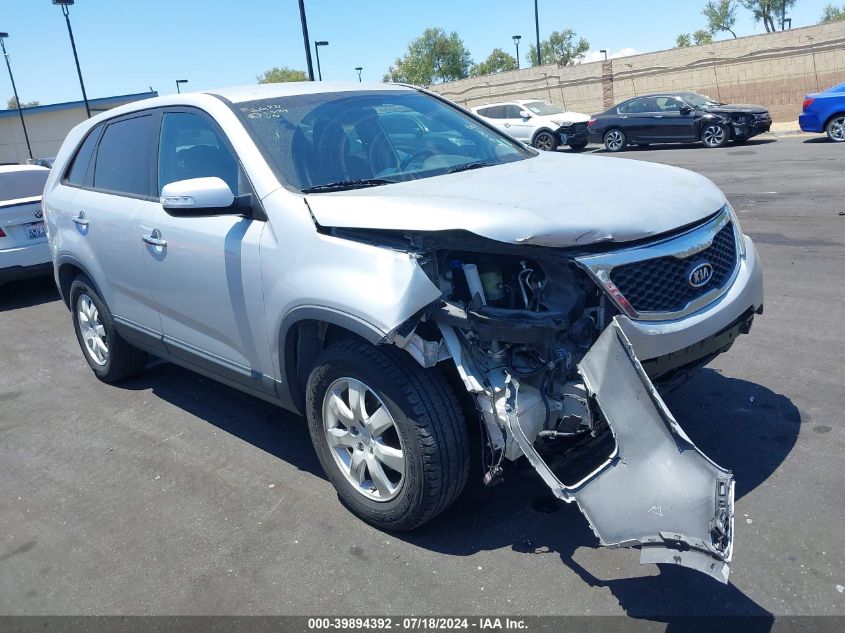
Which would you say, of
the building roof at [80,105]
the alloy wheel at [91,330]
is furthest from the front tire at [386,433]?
the building roof at [80,105]

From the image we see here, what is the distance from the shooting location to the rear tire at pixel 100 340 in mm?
5230

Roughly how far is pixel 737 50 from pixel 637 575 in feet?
95.3

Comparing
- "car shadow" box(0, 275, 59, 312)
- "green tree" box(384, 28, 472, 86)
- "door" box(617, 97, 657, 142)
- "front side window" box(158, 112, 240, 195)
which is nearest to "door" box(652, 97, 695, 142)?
"door" box(617, 97, 657, 142)

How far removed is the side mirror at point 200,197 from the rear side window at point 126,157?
3.45ft

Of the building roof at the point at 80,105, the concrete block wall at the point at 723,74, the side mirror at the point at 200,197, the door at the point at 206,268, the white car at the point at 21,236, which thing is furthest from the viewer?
the building roof at the point at 80,105

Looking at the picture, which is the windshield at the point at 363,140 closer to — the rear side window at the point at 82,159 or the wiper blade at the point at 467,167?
the wiper blade at the point at 467,167

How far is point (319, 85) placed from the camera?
446 centimetres

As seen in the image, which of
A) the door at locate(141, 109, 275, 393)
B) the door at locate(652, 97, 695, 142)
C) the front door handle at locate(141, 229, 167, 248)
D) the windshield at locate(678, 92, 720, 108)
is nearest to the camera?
the door at locate(141, 109, 275, 393)

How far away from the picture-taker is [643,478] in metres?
2.63

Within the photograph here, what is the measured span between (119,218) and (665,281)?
10.9ft

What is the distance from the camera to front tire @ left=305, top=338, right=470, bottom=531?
9.83 ft

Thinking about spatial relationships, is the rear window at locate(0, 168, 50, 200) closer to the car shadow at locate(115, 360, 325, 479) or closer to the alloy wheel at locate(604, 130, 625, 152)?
the car shadow at locate(115, 360, 325, 479)

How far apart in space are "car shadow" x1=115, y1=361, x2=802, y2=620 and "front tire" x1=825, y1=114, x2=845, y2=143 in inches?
627

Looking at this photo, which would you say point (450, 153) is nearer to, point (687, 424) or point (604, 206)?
point (604, 206)
